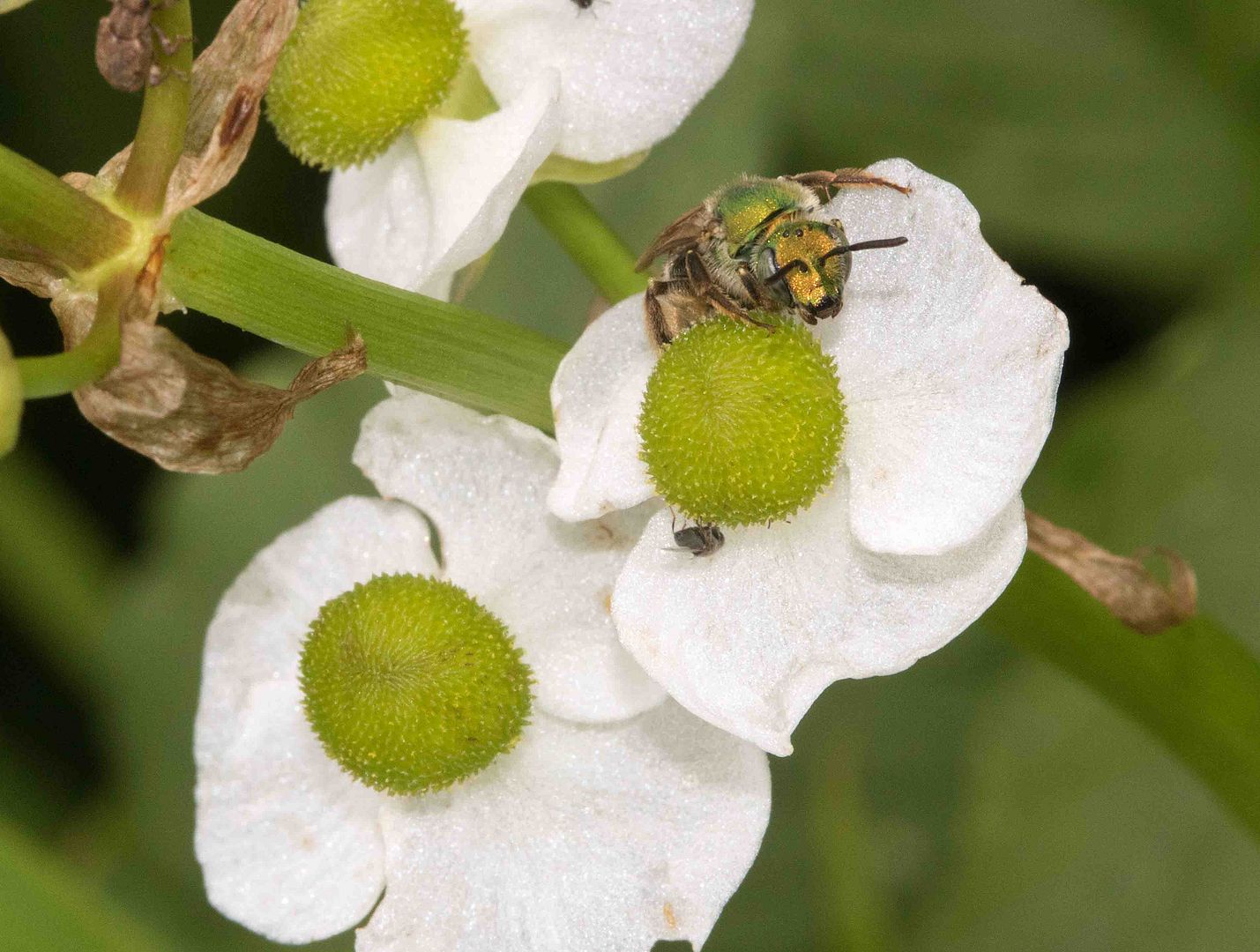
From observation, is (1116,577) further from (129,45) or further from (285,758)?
(129,45)

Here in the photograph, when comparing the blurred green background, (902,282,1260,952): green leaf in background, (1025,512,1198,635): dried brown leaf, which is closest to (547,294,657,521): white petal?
(1025,512,1198,635): dried brown leaf

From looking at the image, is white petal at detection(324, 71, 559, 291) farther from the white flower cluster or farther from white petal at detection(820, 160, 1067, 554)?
white petal at detection(820, 160, 1067, 554)

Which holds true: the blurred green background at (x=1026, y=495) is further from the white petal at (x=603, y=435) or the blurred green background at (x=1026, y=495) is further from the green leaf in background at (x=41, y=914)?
the white petal at (x=603, y=435)

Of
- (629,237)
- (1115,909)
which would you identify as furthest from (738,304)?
(1115,909)

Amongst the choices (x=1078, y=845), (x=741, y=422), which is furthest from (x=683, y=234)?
(x=1078, y=845)

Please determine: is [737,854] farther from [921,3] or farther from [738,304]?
[921,3]

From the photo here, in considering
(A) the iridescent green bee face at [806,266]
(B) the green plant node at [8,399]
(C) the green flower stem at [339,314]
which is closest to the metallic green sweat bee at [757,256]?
(A) the iridescent green bee face at [806,266]
